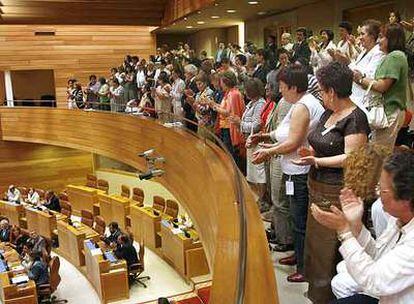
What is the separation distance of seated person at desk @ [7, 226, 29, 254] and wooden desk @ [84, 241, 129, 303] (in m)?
2.39

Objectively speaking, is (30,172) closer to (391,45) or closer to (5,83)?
(5,83)

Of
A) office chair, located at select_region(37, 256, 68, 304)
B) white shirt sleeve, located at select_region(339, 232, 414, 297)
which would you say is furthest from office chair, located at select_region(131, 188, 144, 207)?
white shirt sleeve, located at select_region(339, 232, 414, 297)

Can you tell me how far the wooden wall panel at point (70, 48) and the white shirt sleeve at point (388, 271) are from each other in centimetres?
1398

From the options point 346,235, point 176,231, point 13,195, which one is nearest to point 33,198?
point 13,195

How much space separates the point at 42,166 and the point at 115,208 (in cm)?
507

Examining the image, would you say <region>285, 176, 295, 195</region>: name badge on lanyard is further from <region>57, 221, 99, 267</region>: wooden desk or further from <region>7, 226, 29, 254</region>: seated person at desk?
A: <region>7, 226, 29, 254</region>: seated person at desk

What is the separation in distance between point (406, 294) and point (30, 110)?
1314 cm

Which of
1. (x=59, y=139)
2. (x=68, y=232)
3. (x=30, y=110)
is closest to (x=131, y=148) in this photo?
(x=68, y=232)

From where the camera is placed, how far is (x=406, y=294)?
1485 millimetres

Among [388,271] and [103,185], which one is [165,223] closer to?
[103,185]

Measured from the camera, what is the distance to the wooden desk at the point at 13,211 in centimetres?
1163

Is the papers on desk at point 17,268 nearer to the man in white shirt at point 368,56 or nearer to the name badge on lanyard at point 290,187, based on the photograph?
the name badge on lanyard at point 290,187

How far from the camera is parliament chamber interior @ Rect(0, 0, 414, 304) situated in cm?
197

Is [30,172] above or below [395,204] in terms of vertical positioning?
below
